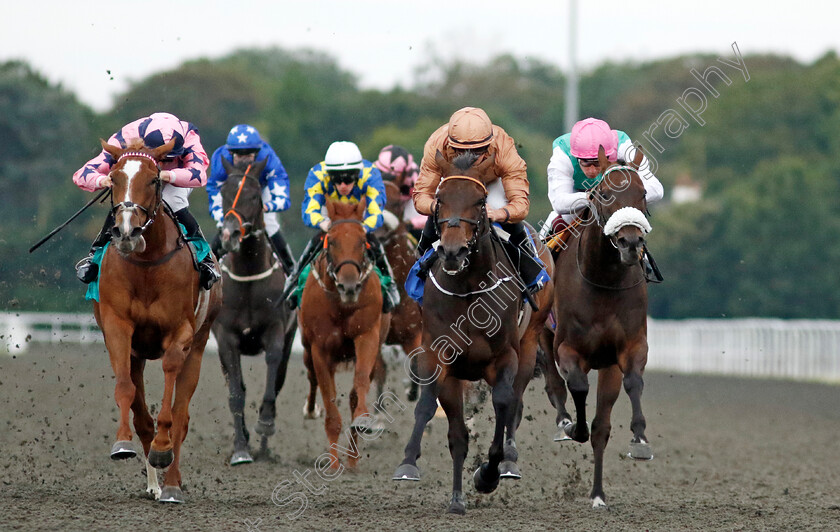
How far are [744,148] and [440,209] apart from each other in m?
43.5

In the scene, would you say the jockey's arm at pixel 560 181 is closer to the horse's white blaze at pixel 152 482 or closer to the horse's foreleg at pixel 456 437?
the horse's foreleg at pixel 456 437

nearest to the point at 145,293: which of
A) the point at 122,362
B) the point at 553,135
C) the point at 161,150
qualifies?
the point at 122,362

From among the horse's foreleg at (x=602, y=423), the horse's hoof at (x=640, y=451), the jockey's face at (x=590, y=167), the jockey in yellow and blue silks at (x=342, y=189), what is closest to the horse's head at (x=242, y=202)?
the jockey in yellow and blue silks at (x=342, y=189)

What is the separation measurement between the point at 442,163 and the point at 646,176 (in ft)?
5.85

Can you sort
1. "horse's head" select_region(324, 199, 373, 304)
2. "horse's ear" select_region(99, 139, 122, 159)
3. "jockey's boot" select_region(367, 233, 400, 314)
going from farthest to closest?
1. "jockey's boot" select_region(367, 233, 400, 314)
2. "horse's head" select_region(324, 199, 373, 304)
3. "horse's ear" select_region(99, 139, 122, 159)

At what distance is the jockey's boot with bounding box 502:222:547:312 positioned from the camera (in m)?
7.48

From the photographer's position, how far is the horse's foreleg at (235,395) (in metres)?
9.61

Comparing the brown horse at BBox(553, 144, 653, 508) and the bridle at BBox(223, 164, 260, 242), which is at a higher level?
the bridle at BBox(223, 164, 260, 242)

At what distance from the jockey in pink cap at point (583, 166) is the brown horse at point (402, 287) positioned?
247cm

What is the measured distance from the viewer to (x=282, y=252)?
10.4 meters

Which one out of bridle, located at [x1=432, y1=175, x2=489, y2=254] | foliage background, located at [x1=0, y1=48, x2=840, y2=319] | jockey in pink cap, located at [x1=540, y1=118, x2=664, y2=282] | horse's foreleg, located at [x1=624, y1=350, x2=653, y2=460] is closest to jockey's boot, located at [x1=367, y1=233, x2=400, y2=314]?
jockey in pink cap, located at [x1=540, y1=118, x2=664, y2=282]

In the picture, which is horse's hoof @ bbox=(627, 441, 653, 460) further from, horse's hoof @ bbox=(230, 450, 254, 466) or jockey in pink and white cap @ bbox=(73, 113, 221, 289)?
horse's hoof @ bbox=(230, 450, 254, 466)

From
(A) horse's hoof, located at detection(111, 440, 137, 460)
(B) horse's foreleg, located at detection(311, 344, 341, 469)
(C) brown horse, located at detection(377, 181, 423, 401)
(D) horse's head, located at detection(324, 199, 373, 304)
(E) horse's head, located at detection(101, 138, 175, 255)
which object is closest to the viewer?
(E) horse's head, located at detection(101, 138, 175, 255)

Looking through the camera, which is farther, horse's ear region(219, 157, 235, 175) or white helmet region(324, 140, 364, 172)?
horse's ear region(219, 157, 235, 175)
